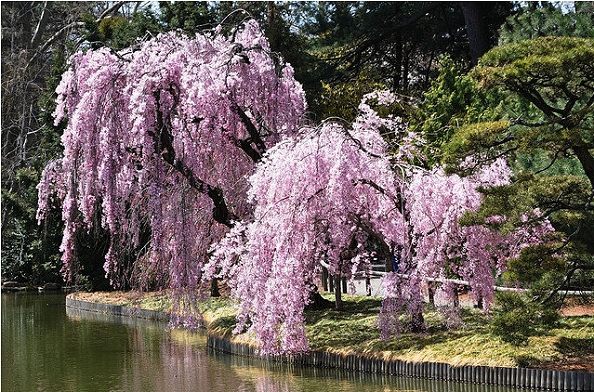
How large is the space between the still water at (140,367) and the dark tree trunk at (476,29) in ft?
28.1

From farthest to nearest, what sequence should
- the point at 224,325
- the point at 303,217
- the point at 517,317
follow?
the point at 224,325 < the point at 303,217 < the point at 517,317

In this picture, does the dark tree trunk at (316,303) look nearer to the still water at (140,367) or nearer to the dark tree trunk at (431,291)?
the still water at (140,367)

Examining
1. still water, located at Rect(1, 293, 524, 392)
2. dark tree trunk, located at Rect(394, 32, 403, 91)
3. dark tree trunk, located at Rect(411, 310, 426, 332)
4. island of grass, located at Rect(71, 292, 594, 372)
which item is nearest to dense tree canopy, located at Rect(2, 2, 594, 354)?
dark tree trunk, located at Rect(411, 310, 426, 332)

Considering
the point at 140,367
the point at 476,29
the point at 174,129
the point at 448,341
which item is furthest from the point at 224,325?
the point at 476,29

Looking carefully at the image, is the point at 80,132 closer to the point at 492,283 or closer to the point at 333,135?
the point at 333,135

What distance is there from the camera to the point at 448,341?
470 inches

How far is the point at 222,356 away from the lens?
1391 cm

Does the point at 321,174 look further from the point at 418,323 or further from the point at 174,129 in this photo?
the point at 174,129

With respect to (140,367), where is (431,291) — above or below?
above

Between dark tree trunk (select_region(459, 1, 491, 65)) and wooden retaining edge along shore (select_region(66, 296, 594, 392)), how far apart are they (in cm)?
927

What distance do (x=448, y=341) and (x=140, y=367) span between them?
423 cm

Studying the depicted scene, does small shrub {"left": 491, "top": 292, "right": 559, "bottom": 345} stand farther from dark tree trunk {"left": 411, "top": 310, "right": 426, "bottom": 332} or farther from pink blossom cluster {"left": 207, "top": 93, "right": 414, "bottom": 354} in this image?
pink blossom cluster {"left": 207, "top": 93, "right": 414, "bottom": 354}

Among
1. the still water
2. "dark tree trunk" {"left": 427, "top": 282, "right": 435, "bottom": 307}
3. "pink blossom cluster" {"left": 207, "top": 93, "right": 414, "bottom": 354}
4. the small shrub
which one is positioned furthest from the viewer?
"dark tree trunk" {"left": 427, "top": 282, "right": 435, "bottom": 307}

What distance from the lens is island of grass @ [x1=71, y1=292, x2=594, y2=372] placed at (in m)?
10.9
